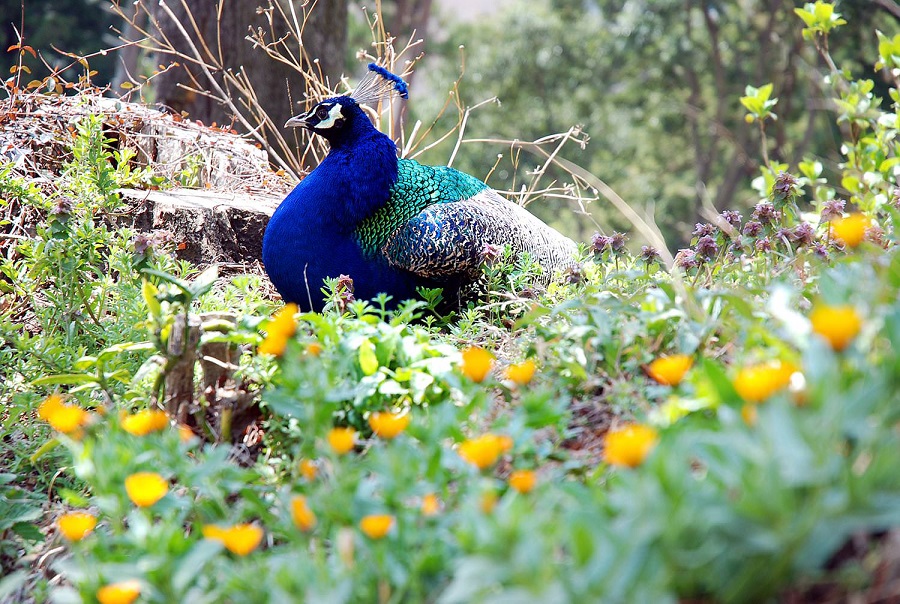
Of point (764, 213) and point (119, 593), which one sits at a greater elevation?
point (764, 213)

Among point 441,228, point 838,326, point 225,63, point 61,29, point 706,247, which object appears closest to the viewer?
point 838,326

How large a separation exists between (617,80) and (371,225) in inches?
595

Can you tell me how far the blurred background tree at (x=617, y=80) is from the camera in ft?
47.8

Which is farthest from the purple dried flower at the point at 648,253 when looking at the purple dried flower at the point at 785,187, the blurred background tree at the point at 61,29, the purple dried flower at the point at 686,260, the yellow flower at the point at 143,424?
the blurred background tree at the point at 61,29

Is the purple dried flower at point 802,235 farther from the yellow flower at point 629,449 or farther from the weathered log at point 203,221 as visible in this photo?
the weathered log at point 203,221

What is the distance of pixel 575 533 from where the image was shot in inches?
42.3

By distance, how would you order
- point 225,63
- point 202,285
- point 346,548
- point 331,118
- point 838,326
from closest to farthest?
point 838,326 < point 346,548 < point 202,285 < point 331,118 < point 225,63

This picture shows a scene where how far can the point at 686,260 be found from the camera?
9.07 feet

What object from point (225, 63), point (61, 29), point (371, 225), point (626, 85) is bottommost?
point (61, 29)

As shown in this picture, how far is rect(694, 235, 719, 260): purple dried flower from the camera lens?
107 inches

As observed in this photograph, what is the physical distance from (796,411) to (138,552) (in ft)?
3.23

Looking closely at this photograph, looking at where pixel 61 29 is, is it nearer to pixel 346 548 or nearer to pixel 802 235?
pixel 802 235

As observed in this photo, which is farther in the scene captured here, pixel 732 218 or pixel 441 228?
pixel 441 228

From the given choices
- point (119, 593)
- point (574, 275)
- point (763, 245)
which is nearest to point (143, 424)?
point (119, 593)
